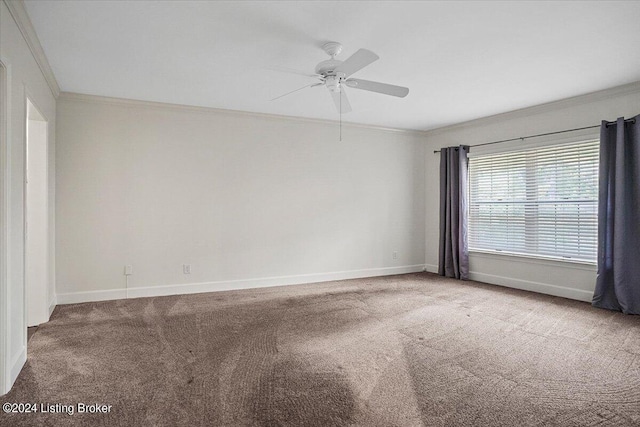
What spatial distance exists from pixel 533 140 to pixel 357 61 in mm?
3452

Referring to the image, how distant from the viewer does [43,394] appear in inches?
88.2

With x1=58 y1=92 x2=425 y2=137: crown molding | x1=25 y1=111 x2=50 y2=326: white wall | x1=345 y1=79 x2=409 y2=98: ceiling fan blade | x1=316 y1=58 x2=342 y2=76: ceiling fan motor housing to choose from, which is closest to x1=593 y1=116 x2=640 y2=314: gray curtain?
x1=345 y1=79 x2=409 y2=98: ceiling fan blade

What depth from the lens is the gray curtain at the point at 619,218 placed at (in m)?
3.96

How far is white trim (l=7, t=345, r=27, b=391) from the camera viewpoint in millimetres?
2391

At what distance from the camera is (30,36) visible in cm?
277

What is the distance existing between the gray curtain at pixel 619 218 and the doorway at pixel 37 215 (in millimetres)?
5991

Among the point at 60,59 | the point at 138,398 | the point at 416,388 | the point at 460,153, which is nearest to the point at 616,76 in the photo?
the point at 460,153

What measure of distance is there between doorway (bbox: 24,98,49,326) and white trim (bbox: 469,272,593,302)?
5646mm

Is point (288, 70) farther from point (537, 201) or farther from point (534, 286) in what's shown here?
point (534, 286)

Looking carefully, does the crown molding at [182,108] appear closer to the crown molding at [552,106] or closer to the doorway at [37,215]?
the doorway at [37,215]

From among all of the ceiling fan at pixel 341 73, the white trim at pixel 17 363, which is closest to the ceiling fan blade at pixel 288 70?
the ceiling fan at pixel 341 73

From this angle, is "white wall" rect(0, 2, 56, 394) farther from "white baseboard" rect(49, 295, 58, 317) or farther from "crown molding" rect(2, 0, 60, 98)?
"white baseboard" rect(49, 295, 58, 317)

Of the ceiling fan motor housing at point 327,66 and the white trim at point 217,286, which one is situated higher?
the ceiling fan motor housing at point 327,66

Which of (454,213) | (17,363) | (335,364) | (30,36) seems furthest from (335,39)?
(454,213)
